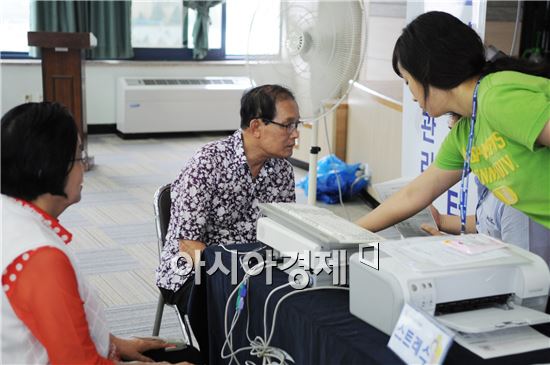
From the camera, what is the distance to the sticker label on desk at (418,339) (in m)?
1.17

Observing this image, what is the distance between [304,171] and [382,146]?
3.86ft

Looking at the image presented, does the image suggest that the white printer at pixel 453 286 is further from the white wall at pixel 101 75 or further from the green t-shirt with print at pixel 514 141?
the white wall at pixel 101 75

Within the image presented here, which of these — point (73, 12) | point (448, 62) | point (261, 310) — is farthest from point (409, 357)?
point (73, 12)

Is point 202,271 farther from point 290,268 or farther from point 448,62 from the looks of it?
point 448,62

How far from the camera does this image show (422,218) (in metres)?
2.07

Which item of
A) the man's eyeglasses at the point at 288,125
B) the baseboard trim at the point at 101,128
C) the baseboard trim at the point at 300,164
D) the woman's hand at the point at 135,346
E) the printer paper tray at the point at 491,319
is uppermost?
the man's eyeglasses at the point at 288,125

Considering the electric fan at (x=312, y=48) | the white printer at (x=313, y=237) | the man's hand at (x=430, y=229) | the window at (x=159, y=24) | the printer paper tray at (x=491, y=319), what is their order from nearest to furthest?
1. the printer paper tray at (x=491, y=319)
2. the white printer at (x=313, y=237)
3. the man's hand at (x=430, y=229)
4. the electric fan at (x=312, y=48)
5. the window at (x=159, y=24)

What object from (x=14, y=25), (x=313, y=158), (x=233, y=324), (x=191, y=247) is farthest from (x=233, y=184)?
(x=14, y=25)

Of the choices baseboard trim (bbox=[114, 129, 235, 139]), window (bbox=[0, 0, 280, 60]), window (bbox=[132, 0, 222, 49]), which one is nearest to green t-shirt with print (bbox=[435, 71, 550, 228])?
window (bbox=[0, 0, 280, 60])

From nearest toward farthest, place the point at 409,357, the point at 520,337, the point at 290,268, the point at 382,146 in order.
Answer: the point at 409,357 < the point at 520,337 < the point at 290,268 < the point at 382,146

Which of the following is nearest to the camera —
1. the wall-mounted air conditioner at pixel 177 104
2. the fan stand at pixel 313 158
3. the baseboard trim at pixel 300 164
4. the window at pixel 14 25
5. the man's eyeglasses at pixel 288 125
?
the man's eyeglasses at pixel 288 125

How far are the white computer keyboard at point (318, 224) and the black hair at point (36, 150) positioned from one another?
556mm

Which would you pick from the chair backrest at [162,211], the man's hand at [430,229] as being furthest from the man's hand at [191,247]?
the man's hand at [430,229]

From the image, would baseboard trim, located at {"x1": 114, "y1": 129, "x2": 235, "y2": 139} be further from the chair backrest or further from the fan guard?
the chair backrest
